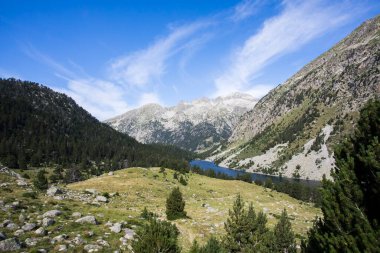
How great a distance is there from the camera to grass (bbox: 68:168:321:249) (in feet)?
108

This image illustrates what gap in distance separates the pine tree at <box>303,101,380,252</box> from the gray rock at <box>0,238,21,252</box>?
18534mm

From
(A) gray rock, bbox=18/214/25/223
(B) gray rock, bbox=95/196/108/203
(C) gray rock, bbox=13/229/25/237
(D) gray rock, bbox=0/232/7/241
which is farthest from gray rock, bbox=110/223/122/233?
(B) gray rock, bbox=95/196/108/203

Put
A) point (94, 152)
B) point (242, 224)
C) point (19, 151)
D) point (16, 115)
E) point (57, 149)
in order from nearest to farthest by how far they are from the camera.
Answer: point (242, 224) < point (19, 151) < point (57, 149) < point (94, 152) < point (16, 115)

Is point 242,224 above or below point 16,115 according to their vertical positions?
below

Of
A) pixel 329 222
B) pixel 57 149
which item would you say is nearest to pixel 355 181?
pixel 329 222

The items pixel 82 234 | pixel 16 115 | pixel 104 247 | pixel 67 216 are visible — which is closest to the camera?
pixel 104 247

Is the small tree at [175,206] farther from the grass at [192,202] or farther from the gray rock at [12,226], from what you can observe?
the gray rock at [12,226]

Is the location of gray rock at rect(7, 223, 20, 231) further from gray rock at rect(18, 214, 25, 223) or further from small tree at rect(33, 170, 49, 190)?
small tree at rect(33, 170, 49, 190)

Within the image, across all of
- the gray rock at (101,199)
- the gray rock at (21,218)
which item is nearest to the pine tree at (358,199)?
the gray rock at (21,218)

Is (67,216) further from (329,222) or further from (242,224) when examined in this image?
(329,222)

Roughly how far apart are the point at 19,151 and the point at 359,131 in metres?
152

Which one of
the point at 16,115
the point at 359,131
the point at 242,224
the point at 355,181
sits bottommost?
the point at 242,224

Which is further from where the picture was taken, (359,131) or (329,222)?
(359,131)

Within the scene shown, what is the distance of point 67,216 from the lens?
1057 inches
